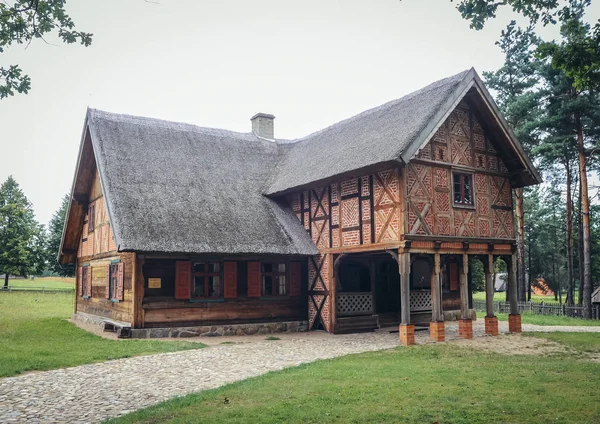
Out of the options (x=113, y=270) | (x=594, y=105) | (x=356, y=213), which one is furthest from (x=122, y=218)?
(x=594, y=105)

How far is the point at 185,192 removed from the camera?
65.4 ft

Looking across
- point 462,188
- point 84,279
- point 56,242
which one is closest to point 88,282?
point 84,279

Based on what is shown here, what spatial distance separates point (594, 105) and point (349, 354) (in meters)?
20.7

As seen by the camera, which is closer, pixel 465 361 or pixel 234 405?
pixel 234 405

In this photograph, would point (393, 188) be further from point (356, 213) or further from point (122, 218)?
point (122, 218)

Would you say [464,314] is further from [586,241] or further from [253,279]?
[586,241]

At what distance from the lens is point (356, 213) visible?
18.0 meters

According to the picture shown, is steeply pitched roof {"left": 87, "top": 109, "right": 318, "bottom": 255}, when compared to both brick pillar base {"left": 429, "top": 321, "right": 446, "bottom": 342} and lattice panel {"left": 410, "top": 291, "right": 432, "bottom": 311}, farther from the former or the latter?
lattice panel {"left": 410, "top": 291, "right": 432, "bottom": 311}

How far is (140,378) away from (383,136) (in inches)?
434

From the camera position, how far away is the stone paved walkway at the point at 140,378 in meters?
8.12

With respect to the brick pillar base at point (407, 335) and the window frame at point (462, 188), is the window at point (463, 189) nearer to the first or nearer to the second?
the window frame at point (462, 188)

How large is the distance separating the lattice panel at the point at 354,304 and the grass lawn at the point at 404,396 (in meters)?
7.95

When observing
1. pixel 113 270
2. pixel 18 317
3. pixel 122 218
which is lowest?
pixel 18 317

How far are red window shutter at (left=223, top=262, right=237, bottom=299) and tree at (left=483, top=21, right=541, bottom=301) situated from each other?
61.9 ft
